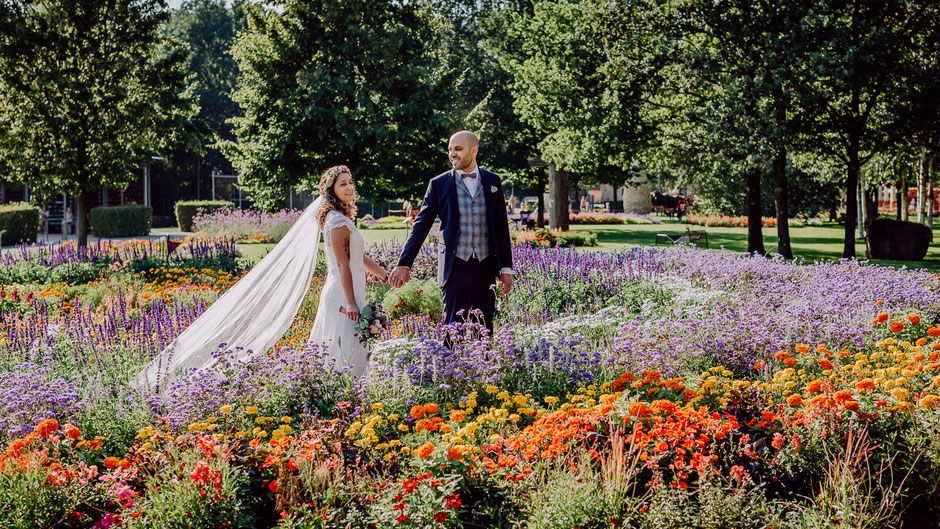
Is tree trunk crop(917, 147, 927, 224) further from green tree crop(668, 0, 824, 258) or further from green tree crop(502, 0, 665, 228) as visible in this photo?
green tree crop(502, 0, 665, 228)

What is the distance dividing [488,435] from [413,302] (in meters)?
4.85

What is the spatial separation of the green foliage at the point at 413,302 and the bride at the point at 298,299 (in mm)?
2728

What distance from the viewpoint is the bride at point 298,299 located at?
5.57m

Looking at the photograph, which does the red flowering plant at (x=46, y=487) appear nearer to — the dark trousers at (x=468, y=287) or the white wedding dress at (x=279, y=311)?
the white wedding dress at (x=279, y=311)

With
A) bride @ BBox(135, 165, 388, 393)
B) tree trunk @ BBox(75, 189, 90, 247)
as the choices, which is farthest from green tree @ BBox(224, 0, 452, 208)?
bride @ BBox(135, 165, 388, 393)

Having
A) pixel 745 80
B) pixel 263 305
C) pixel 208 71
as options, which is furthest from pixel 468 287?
pixel 208 71

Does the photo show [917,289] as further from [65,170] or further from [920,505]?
[65,170]

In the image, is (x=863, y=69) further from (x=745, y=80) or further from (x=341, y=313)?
(x=341, y=313)

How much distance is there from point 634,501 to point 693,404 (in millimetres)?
1077

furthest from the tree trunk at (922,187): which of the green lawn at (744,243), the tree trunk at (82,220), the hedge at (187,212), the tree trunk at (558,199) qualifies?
the hedge at (187,212)

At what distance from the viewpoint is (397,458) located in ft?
12.3

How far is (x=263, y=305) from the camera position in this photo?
629cm

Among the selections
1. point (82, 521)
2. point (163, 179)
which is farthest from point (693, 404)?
point (163, 179)

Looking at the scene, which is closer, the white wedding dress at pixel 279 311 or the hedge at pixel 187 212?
the white wedding dress at pixel 279 311
